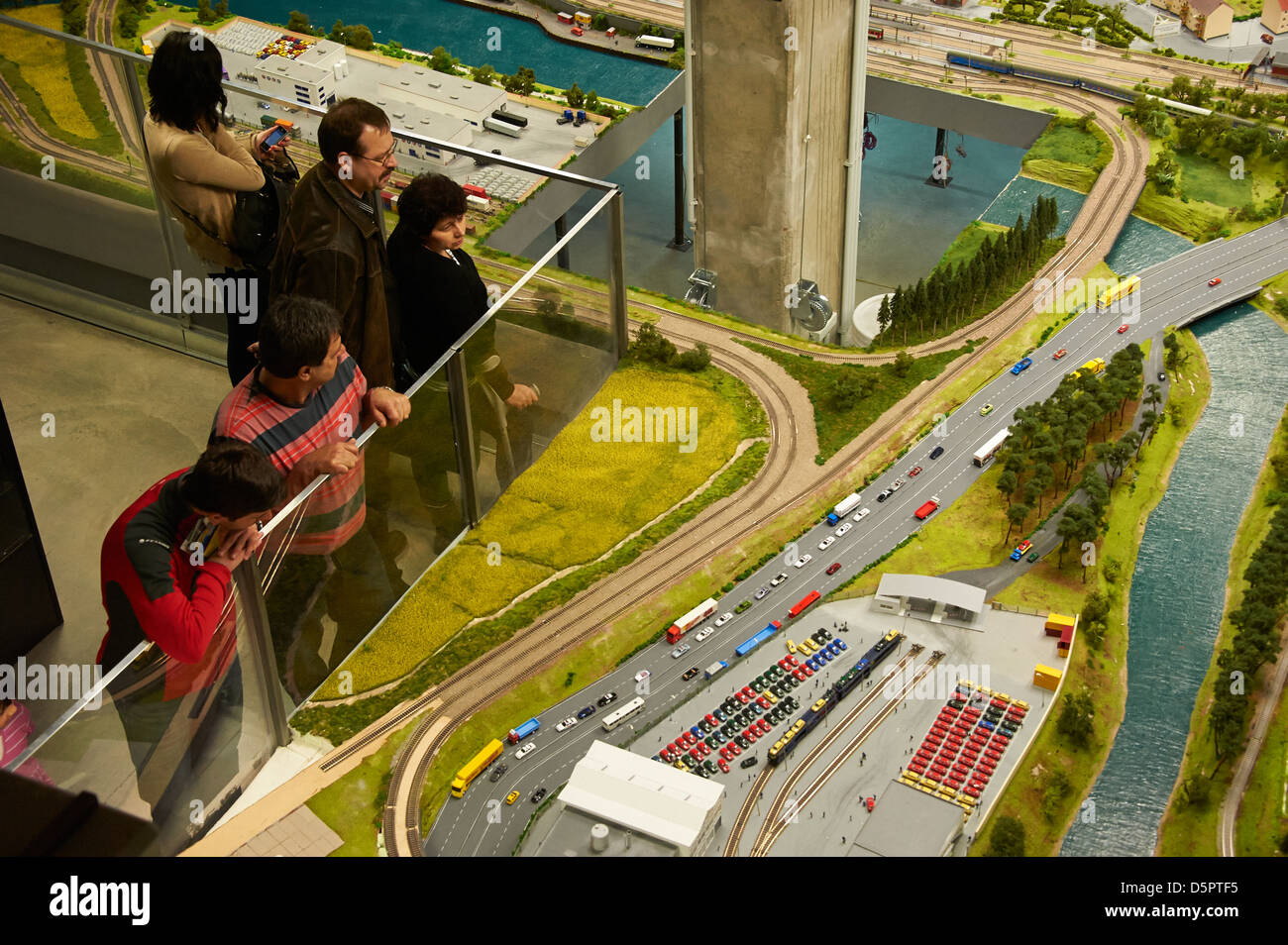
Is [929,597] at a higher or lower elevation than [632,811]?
higher

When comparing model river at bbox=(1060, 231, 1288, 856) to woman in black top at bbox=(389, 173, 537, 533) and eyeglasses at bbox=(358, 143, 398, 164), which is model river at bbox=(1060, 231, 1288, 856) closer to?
woman in black top at bbox=(389, 173, 537, 533)

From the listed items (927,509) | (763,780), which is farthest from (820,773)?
(927,509)

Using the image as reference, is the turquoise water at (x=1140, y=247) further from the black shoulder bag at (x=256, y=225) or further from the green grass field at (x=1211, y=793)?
the black shoulder bag at (x=256, y=225)

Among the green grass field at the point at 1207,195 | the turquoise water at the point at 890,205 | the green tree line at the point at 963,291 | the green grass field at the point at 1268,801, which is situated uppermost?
the green tree line at the point at 963,291

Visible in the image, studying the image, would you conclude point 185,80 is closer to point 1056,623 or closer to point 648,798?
point 648,798

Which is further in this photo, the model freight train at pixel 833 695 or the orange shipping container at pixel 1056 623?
the orange shipping container at pixel 1056 623

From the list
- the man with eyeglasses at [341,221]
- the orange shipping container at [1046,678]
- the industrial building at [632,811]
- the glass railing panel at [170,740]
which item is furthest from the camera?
the orange shipping container at [1046,678]

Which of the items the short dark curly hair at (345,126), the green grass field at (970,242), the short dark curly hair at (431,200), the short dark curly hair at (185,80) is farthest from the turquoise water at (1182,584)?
the short dark curly hair at (185,80)
